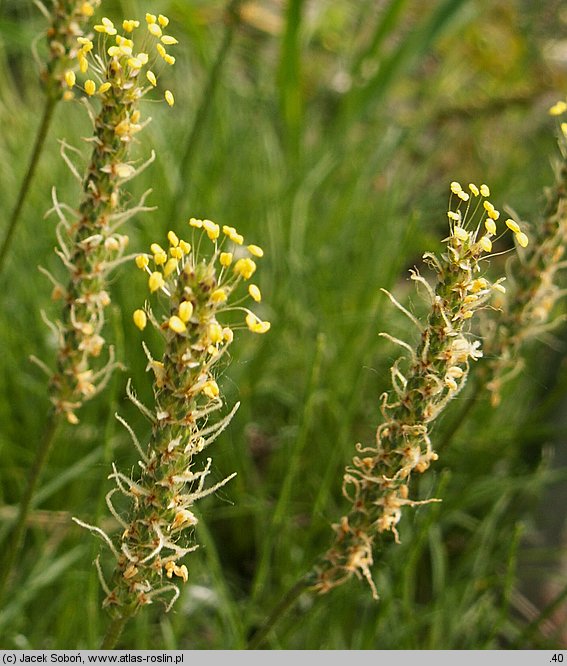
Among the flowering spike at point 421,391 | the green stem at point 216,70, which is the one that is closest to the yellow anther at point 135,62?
the flowering spike at point 421,391

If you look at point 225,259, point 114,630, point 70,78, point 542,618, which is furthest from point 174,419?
point 542,618

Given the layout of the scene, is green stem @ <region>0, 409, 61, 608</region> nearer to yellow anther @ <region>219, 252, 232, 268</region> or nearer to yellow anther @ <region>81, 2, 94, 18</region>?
yellow anther @ <region>219, 252, 232, 268</region>

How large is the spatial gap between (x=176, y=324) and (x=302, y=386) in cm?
151

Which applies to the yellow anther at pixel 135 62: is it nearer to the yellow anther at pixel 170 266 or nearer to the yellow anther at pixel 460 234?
the yellow anther at pixel 170 266

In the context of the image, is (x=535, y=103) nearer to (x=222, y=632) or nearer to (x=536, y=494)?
(x=536, y=494)

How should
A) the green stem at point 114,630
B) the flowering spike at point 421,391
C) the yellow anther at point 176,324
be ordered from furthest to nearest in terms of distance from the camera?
the green stem at point 114,630, the flowering spike at point 421,391, the yellow anther at point 176,324

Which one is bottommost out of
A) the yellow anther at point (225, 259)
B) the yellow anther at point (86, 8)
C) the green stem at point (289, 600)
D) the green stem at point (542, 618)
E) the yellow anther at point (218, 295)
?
the green stem at point (542, 618)

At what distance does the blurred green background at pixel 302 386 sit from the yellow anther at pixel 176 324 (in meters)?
0.47

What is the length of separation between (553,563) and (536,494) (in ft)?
0.53

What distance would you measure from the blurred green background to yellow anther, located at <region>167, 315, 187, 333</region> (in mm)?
474

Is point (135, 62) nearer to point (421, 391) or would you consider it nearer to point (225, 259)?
point (225, 259)

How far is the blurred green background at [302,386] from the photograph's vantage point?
1633 mm

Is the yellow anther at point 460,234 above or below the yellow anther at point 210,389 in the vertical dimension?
above
